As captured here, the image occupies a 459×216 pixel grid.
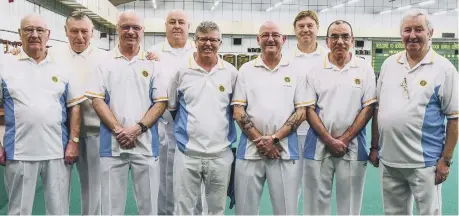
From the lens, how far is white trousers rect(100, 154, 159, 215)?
10.4 feet

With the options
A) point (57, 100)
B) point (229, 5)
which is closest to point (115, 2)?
point (229, 5)

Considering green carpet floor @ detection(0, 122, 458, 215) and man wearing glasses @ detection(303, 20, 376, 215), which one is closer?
man wearing glasses @ detection(303, 20, 376, 215)

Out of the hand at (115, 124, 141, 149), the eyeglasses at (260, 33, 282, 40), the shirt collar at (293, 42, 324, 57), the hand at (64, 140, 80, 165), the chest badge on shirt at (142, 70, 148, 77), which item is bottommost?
the hand at (64, 140, 80, 165)

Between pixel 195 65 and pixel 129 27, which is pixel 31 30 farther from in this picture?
pixel 195 65

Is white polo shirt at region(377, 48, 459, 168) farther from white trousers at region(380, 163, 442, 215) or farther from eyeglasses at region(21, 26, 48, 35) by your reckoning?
eyeglasses at region(21, 26, 48, 35)

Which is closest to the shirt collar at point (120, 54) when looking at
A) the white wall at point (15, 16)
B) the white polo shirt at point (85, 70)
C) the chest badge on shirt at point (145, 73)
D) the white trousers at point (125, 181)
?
the chest badge on shirt at point (145, 73)

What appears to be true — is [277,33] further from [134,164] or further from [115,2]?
[115,2]

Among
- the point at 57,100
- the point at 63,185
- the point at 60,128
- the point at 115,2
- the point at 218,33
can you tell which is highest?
the point at 115,2

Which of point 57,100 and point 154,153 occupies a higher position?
point 57,100

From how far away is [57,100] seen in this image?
10.4 ft

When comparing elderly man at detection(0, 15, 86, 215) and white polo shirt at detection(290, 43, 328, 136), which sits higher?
white polo shirt at detection(290, 43, 328, 136)

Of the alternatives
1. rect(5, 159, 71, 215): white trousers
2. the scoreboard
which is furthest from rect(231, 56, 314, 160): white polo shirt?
the scoreboard

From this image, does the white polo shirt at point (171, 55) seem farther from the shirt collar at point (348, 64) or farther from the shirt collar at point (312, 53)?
the shirt collar at point (348, 64)

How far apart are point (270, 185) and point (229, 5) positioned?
21.1m
